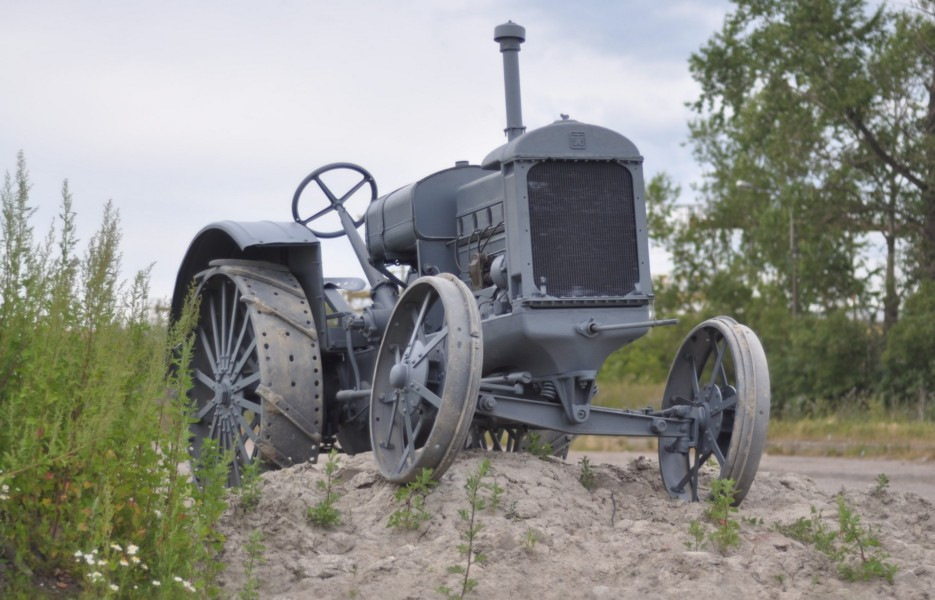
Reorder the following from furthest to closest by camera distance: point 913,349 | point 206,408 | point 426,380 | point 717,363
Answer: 1. point 913,349
2. point 206,408
3. point 717,363
4. point 426,380

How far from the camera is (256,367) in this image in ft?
28.6

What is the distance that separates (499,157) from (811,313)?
2165cm

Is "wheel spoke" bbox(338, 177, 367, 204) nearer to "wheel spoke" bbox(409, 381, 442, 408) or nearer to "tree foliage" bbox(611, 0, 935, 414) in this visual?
"wheel spoke" bbox(409, 381, 442, 408)

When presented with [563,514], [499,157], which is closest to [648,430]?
[563,514]

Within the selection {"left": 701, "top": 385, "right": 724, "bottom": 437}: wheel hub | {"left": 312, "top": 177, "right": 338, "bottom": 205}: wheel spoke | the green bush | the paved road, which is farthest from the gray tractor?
the green bush

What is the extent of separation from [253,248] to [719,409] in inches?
134

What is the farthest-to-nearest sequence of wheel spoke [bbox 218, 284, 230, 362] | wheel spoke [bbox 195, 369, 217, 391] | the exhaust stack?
wheel spoke [bbox 195, 369, 217, 391]
wheel spoke [bbox 218, 284, 230, 362]
the exhaust stack

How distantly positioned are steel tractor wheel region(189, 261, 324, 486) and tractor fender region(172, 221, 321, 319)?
0.17 meters

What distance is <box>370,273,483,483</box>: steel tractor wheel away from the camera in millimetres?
6566

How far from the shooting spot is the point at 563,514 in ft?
22.1

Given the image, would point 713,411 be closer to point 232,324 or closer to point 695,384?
point 695,384

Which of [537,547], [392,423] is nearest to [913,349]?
[392,423]

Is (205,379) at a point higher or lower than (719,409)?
higher

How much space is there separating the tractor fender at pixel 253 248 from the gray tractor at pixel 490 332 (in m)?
0.02
